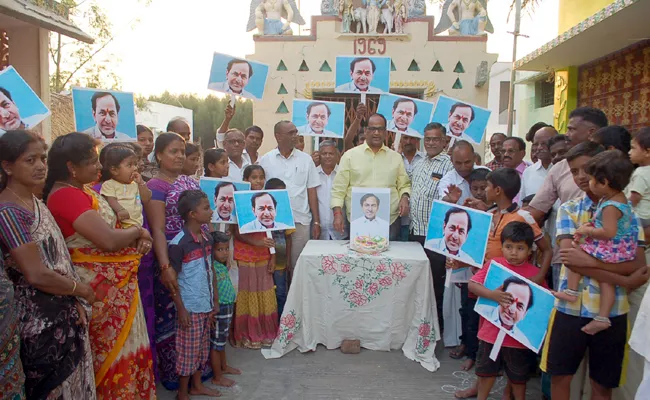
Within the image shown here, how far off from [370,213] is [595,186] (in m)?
2.11

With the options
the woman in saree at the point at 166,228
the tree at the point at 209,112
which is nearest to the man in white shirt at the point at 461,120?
the woman in saree at the point at 166,228

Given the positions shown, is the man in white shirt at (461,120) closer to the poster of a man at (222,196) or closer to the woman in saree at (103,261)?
the poster of a man at (222,196)

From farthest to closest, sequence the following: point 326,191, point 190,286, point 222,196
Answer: point 326,191 → point 222,196 → point 190,286

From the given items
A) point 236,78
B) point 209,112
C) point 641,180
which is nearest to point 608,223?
point 641,180

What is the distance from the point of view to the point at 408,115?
522 centimetres

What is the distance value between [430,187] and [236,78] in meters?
2.43

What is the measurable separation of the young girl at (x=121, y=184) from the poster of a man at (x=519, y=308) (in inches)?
91.6

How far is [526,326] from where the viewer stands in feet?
9.48

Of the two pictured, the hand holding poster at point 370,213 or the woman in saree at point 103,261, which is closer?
the woman in saree at point 103,261

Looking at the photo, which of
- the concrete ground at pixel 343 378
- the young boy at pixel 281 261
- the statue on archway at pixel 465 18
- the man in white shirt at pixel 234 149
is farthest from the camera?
the statue on archway at pixel 465 18

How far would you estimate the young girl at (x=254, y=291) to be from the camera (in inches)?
169

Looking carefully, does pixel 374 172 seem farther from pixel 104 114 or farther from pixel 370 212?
pixel 104 114

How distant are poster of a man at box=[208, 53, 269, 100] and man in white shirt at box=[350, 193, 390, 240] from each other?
185 centimetres

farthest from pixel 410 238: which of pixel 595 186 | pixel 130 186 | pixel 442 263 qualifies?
pixel 130 186
